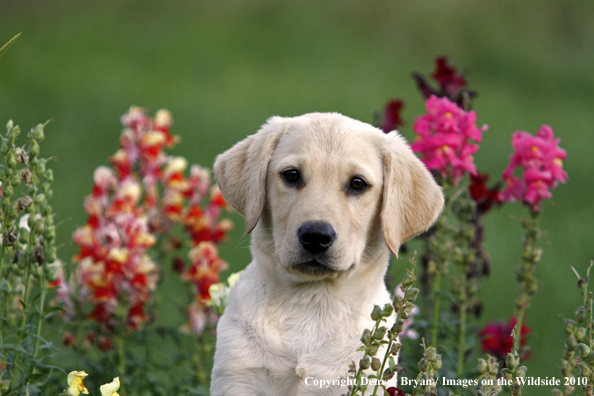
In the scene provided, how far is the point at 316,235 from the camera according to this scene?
9.61ft

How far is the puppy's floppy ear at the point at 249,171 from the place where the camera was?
10.7 ft

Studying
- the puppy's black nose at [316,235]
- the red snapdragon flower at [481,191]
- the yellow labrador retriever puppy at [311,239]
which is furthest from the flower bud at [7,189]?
the red snapdragon flower at [481,191]

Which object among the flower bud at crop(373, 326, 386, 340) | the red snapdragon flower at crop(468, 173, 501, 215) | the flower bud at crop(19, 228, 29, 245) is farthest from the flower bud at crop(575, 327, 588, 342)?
the flower bud at crop(19, 228, 29, 245)

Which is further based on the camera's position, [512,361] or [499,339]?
[499,339]

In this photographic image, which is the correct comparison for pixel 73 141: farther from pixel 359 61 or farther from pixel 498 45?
pixel 498 45

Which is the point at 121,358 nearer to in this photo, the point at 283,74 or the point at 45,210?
the point at 45,210

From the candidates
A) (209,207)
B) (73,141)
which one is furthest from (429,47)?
(209,207)

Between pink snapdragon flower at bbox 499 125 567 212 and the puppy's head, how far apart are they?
27.8 inches

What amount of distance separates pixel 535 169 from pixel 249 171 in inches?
63.5

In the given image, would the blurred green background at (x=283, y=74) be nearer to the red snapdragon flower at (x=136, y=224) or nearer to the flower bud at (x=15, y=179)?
the red snapdragon flower at (x=136, y=224)

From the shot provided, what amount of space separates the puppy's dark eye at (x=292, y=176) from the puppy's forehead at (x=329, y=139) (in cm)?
7

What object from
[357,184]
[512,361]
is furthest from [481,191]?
[512,361]

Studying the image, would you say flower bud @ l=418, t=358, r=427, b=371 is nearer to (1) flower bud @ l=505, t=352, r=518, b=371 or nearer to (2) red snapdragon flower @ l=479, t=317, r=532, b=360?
(1) flower bud @ l=505, t=352, r=518, b=371

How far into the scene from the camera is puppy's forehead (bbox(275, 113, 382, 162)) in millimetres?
3197
